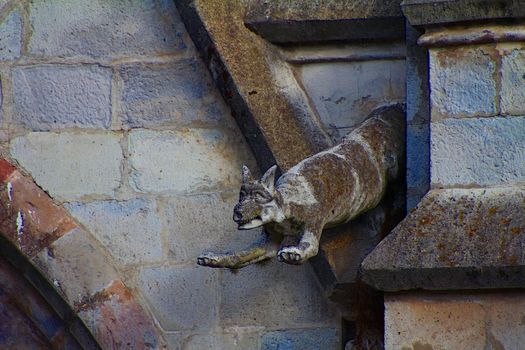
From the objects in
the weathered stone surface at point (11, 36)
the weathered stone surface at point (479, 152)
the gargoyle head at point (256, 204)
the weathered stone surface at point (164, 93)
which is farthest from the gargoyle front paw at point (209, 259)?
the weathered stone surface at point (11, 36)

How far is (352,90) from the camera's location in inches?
198

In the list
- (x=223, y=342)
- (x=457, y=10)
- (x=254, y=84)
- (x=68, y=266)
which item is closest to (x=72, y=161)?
(x=68, y=266)

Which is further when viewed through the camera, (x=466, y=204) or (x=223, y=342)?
(x=223, y=342)

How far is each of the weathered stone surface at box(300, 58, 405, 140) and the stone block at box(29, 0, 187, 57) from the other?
47 centimetres

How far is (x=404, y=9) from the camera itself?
456 cm

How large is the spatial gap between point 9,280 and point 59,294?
0.30 m

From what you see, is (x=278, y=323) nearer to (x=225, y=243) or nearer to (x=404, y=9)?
(x=225, y=243)

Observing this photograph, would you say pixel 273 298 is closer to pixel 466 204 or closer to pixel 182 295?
pixel 182 295

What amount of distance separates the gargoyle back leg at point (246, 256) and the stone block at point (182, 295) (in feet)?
2.10

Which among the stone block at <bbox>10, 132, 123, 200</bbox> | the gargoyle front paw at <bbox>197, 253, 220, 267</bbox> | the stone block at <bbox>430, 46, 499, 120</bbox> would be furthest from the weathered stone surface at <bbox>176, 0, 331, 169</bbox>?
the gargoyle front paw at <bbox>197, 253, 220, 267</bbox>

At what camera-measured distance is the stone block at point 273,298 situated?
4938mm

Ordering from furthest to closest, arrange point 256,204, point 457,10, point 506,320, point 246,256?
point 457,10
point 246,256
point 506,320
point 256,204

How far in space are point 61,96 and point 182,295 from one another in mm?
769

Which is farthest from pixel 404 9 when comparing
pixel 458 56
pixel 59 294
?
pixel 59 294
